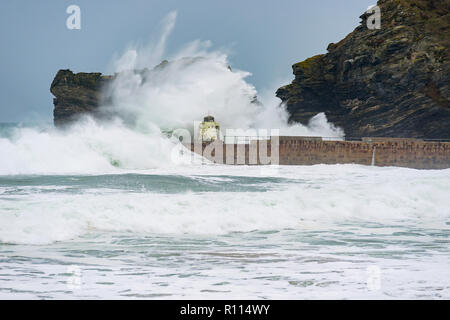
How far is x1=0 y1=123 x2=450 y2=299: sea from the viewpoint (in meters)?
5.61

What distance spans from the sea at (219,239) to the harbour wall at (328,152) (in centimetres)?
801

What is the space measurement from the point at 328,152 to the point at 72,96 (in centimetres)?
4247

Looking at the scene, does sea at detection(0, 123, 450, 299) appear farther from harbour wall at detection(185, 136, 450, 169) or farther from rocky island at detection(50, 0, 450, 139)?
rocky island at detection(50, 0, 450, 139)

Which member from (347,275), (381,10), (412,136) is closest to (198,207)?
(347,275)

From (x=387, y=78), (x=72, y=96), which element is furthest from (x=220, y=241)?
(x=72, y=96)

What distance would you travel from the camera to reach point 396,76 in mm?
31766

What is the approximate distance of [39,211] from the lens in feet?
31.7

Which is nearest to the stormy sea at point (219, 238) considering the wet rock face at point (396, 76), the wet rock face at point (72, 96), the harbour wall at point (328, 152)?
the harbour wall at point (328, 152)

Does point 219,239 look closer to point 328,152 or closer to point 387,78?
point 328,152

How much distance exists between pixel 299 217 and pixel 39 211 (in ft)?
14.4

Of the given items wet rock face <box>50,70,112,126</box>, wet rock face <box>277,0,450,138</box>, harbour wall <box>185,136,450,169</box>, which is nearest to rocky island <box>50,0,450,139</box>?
wet rock face <box>277,0,450,138</box>

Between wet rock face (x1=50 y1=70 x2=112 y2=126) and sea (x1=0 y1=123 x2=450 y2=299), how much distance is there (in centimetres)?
4600
